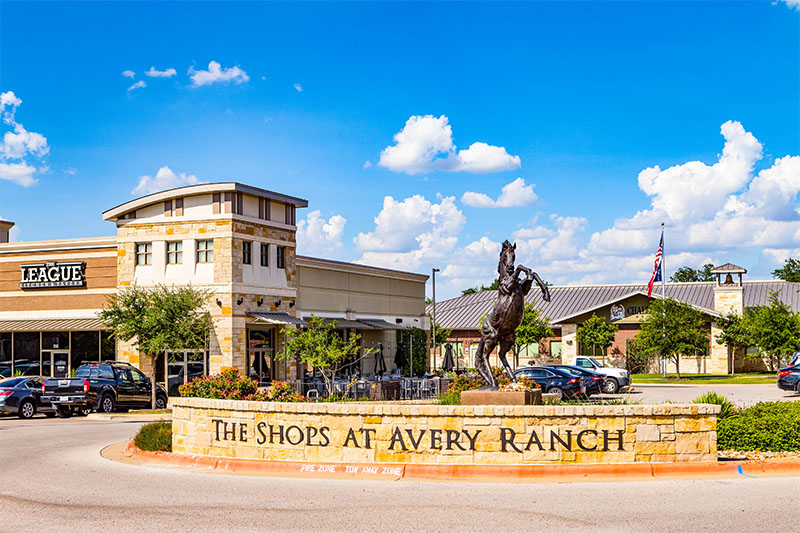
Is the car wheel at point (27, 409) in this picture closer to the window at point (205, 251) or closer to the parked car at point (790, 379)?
the window at point (205, 251)

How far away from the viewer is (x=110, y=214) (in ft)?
135

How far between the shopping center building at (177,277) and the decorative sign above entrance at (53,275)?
46mm

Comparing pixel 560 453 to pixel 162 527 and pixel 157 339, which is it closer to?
pixel 162 527

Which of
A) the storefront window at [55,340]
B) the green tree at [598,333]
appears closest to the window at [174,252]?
the storefront window at [55,340]

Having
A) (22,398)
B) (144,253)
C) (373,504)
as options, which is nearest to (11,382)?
(22,398)

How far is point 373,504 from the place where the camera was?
38.9 feet

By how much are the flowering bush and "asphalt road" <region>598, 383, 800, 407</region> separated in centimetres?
1748

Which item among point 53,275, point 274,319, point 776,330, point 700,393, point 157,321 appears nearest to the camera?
point 157,321

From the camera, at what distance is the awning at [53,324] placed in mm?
40156

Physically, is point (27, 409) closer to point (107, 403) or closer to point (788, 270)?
point (107, 403)

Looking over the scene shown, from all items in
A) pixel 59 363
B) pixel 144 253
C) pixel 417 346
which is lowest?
pixel 59 363

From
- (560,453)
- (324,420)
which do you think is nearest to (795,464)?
(560,453)

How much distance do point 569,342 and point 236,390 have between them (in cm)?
4826

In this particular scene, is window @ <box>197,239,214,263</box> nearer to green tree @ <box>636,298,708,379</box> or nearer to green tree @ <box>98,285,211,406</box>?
green tree @ <box>98,285,211,406</box>
